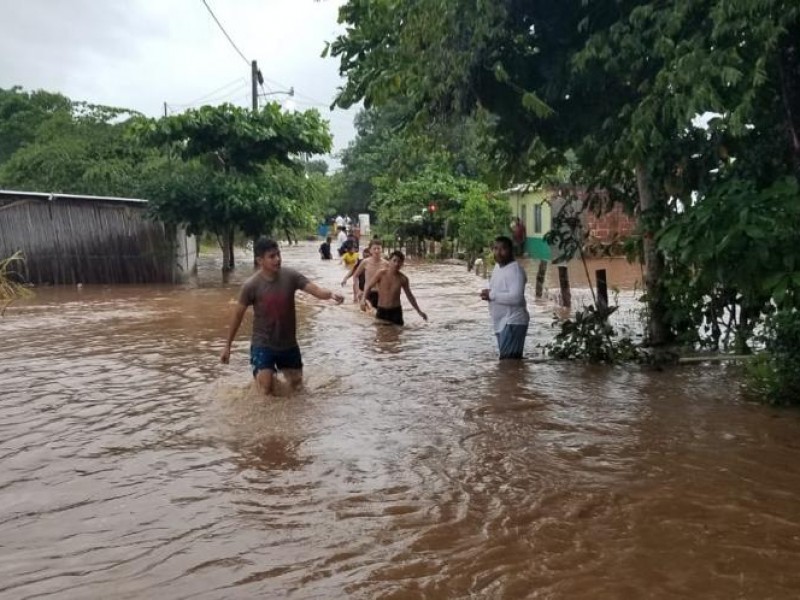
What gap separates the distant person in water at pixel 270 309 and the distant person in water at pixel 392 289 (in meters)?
4.20

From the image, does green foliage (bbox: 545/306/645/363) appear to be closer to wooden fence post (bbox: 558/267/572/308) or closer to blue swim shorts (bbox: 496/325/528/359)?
blue swim shorts (bbox: 496/325/528/359)

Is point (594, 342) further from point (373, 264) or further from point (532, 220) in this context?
point (532, 220)

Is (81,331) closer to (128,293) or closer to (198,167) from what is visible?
(128,293)

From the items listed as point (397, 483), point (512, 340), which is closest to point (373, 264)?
point (512, 340)

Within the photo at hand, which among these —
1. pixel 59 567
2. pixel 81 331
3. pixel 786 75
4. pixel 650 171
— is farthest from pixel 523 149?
pixel 81 331

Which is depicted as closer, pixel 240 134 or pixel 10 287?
pixel 10 287

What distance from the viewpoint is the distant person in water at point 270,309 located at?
7.71m

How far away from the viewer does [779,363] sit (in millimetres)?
6949

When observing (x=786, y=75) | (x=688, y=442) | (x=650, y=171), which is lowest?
(x=688, y=442)

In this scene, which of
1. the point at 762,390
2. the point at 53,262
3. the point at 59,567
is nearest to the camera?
the point at 59,567

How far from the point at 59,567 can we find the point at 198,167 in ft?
63.3

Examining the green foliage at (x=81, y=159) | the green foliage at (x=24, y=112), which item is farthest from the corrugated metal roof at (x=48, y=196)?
the green foliage at (x=24, y=112)

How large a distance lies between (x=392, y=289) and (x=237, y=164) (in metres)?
10.7

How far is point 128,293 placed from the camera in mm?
19359
